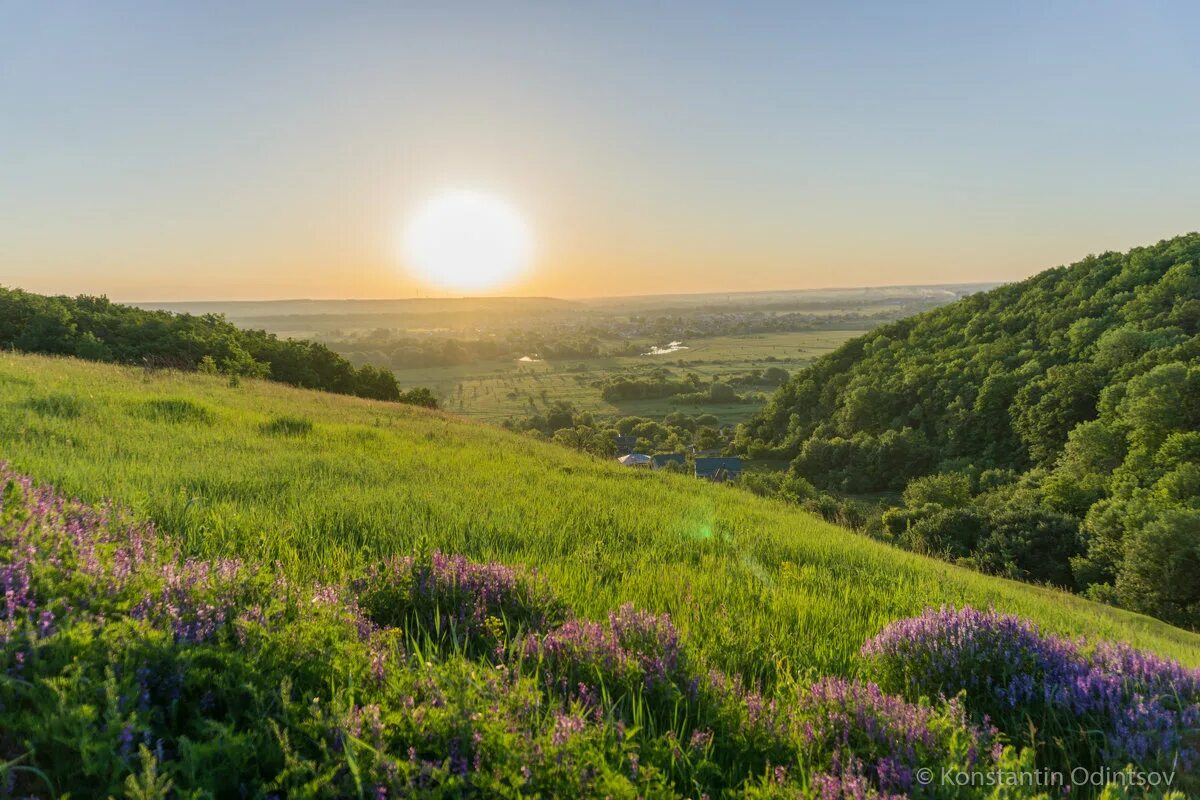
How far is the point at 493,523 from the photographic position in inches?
235

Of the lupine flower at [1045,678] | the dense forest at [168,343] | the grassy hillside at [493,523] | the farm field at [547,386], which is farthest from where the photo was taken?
the farm field at [547,386]

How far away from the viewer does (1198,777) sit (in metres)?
2.26

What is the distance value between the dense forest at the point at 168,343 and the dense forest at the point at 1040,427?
114 feet

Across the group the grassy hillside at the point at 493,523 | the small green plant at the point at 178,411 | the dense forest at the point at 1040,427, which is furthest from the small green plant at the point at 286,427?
the dense forest at the point at 1040,427

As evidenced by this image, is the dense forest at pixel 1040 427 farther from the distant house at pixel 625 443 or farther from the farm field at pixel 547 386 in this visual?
the farm field at pixel 547 386

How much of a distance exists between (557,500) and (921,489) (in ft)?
164

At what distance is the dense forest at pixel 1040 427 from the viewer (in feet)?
95.5

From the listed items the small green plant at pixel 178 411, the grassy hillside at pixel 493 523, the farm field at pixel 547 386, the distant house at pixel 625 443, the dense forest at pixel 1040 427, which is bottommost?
the distant house at pixel 625 443

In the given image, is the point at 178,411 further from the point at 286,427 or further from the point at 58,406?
the point at 286,427

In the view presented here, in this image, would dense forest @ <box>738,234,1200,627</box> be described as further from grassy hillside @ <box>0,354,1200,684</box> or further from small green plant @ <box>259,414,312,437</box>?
small green plant @ <box>259,414,312,437</box>

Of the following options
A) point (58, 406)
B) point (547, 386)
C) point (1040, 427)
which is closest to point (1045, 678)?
point (58, 406)

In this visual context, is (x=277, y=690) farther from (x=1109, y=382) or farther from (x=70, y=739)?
(x=1109, y=382)

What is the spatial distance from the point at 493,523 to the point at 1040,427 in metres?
66.0

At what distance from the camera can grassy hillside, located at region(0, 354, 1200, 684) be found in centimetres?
412
